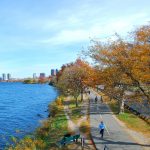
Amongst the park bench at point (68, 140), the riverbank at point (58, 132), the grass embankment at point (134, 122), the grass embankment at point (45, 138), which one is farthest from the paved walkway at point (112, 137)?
the grass embankment at point (45, 138)

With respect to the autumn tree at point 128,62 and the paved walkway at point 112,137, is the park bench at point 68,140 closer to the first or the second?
the paved walkway at point 112,137

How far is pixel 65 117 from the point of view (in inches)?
2185

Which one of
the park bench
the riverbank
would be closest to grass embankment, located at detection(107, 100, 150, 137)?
the riverbank

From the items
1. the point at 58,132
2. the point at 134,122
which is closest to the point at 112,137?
the point at 58,132

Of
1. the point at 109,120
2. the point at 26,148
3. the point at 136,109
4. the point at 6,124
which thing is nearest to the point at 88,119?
the point at 109,120

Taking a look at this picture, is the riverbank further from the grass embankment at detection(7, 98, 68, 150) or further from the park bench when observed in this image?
the park bench

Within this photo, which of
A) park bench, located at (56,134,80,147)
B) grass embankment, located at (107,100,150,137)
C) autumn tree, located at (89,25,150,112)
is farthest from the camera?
grass embankment, located at (107,100,150,137)

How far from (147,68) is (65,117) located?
25.8 meters

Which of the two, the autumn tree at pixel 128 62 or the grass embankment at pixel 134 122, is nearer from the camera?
the autumn tree at pixel 128 62

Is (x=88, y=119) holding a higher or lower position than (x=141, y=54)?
lower

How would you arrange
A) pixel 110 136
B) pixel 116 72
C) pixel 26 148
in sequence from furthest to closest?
pixel 110 136 < pixel 116 72 < pixel 26 148

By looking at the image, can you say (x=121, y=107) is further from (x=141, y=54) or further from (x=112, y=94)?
(x=141, y=54)

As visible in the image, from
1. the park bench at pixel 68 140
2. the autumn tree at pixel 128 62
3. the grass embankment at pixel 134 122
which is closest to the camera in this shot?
the autumn tree at pixel 128 62

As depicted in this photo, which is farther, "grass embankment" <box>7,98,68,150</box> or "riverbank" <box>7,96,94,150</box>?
"riverbank" <box>7,96,94,150</box>
